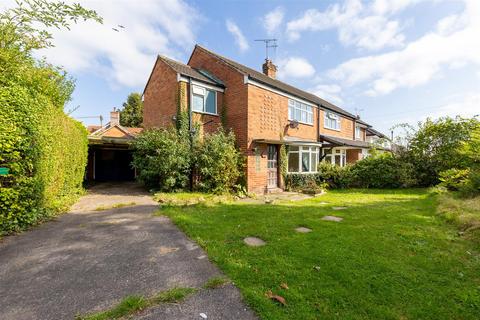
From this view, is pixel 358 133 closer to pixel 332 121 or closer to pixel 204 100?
pixel 332 121

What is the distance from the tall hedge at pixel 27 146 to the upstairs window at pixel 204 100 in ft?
19.9

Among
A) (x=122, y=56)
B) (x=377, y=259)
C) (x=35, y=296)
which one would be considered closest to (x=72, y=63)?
(x=122, y=56)

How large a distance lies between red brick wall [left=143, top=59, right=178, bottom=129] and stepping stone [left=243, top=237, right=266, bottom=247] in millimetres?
8994

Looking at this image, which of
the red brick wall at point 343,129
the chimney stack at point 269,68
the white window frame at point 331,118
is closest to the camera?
the red brick wall at point 343,129

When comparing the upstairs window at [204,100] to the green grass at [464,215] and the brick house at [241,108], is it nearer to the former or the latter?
the brick house at [241,108]

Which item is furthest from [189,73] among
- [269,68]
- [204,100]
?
[269,68]

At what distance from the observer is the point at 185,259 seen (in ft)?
12.8

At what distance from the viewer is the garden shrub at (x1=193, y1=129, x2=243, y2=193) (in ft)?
35.0

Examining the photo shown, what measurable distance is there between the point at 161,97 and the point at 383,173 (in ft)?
47.7

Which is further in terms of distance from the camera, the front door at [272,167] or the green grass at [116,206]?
the front door at [272,167]

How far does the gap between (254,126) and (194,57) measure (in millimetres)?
7418

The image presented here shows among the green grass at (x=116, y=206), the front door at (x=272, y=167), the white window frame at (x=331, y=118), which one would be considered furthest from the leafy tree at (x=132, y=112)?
the green grass at (x=116, y=206)

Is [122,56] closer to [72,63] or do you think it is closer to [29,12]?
[72,63]

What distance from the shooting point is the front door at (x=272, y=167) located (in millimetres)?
13165
